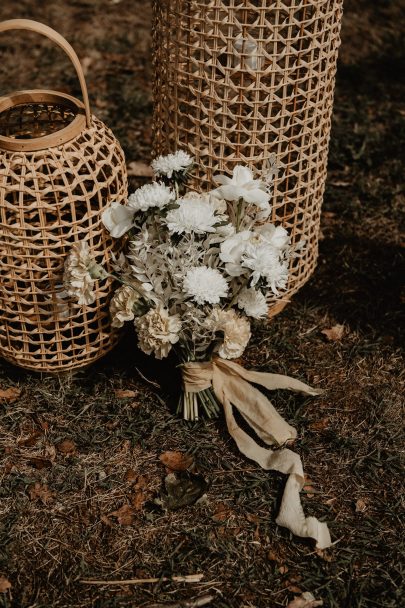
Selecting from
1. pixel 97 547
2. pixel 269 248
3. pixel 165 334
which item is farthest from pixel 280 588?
pixel 269 248

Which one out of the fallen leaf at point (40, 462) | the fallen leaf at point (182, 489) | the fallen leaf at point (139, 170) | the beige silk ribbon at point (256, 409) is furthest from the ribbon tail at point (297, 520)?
the fallen leaf at point (139, 170)

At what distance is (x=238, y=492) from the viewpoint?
2.27 meters

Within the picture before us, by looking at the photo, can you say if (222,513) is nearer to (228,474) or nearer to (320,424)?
(228,474)

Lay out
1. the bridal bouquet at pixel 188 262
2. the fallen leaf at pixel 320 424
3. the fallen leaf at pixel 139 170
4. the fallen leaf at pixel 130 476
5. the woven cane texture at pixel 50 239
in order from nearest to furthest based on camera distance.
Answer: the bridal bouquet at pixel 188 262 < the woven cane texture at pixel 50 239 < the fallen leaf at pixel 130 476 < the fallen leaf at pixel 320 424 < the fallen leaf at pixel 139 170

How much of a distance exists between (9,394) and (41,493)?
1.47ft

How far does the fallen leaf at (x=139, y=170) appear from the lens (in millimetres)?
3652

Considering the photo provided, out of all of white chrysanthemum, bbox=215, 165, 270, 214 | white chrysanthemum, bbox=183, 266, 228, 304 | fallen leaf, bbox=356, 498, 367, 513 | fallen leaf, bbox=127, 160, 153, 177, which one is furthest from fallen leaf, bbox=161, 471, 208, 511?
fallen leaf, bbox=127, 160, 153, 177

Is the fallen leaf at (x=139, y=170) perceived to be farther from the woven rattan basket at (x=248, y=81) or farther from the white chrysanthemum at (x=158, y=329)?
the white chrysanthemum at (x=158, y=329)

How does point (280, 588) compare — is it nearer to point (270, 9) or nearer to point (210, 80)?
point (210, 80)

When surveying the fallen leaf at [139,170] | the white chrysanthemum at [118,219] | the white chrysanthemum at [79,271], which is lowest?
the fallen leaf at [139,170]

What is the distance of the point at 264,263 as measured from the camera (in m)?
2.02

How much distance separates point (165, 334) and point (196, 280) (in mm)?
226

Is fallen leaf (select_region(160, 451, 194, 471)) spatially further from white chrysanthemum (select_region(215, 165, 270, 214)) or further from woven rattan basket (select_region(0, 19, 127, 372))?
white chrysanthemum (select_region(215, 165, 270, 214))

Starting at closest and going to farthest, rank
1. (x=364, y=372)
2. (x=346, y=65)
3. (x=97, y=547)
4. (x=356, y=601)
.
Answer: (x=356, y=601) < (x=97, y=547) < (x=364, y=372) < (x=346, y=65)
